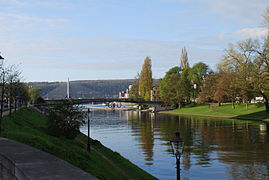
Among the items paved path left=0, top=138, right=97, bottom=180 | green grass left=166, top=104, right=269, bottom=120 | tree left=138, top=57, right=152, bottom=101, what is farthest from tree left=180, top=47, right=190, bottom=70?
paved path left=0, top=138, right=97, bottom=180

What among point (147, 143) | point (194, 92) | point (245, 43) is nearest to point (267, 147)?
point (147, 143)

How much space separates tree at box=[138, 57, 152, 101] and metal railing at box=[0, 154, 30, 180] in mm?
139054

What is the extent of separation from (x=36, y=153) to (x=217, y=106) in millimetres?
101489

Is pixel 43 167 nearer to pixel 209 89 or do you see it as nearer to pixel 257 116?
pixel 257 116

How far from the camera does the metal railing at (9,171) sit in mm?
12006

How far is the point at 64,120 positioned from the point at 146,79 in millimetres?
118210

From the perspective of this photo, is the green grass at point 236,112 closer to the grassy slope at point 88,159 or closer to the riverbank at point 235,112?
the riverbank at point 235,112

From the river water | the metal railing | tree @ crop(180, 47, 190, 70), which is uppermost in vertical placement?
tree @ crop(180, 47, 190, 70)

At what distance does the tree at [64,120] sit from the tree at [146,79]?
4591 inches

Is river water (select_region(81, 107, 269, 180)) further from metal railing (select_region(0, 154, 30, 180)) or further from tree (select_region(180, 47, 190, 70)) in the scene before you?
tree (select_region(180, 47, 190, 70))

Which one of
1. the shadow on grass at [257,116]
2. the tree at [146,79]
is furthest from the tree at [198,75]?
the shadow on grass at [257,116]

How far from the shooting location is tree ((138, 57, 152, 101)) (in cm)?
15300

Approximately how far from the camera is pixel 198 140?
166ft

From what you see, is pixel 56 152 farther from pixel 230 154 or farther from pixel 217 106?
pixel 217 106
